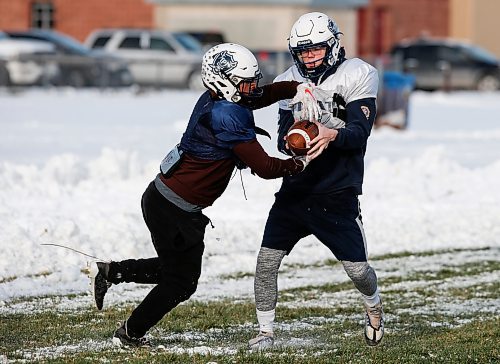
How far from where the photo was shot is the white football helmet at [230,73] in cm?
691

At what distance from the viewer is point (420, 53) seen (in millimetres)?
41656

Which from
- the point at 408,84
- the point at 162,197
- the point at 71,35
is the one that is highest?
the point at 162,197

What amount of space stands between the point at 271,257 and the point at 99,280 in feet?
3.39

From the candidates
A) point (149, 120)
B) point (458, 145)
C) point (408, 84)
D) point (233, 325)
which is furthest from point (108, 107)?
point (233, 325)

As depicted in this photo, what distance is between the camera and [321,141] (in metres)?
6.86

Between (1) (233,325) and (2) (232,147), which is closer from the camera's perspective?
(2) (232,147)

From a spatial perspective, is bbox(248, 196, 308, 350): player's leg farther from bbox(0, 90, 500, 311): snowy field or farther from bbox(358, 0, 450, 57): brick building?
bbox(358, 0, 450, 57): brick building

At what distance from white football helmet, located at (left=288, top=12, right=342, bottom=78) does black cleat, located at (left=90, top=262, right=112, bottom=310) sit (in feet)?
5.41

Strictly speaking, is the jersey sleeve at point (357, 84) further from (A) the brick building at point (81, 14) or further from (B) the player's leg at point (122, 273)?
(A) the brick building at point (81, 14)

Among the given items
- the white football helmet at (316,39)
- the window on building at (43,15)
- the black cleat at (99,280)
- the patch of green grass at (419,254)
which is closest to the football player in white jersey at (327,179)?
the white football helmet at (316,39)

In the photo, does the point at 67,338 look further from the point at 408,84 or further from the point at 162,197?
the point at 408,84

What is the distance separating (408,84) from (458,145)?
2352 mm

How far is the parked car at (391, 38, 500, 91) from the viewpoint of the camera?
40719 millimetres

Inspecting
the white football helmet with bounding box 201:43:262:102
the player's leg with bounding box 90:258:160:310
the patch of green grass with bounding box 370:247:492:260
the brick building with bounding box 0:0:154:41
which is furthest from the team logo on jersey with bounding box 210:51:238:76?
the brick building with bounding box 0:0:154:41
